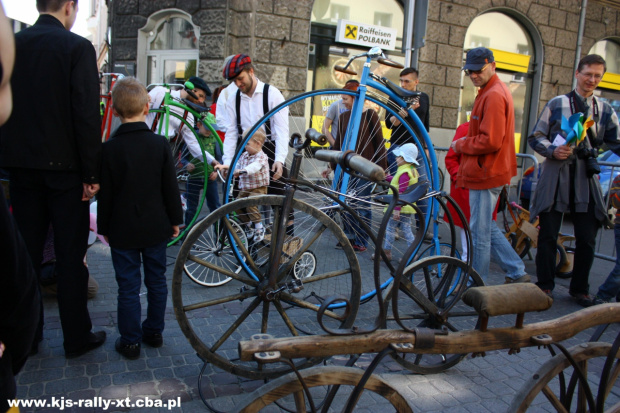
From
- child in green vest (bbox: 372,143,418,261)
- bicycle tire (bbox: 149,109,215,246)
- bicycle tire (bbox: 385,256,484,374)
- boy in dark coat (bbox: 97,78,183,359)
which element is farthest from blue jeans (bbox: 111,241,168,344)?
bicycle tire (bbox: 149,109,215,246)

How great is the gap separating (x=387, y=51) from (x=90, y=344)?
10.1 meters

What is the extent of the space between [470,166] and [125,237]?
9.00 ft

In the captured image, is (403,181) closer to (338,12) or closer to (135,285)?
(135,285)

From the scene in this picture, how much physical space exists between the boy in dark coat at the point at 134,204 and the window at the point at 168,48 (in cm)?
776

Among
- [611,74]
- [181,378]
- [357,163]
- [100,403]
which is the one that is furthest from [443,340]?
[611,74]

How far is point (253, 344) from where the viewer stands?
1.73 meters

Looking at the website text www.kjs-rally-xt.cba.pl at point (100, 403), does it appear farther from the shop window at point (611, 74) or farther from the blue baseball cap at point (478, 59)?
the shop window at point (611, 74)

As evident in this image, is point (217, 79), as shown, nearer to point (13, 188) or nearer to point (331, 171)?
point (331, 171)

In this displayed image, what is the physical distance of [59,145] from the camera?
292 cm

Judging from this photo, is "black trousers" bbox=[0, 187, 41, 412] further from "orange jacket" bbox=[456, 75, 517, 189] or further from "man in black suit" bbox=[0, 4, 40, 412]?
"orange jacket" bbox=[456, 75, 517, 189]

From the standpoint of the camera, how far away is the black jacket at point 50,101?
9.34 ft

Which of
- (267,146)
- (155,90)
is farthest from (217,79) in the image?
(267,146)

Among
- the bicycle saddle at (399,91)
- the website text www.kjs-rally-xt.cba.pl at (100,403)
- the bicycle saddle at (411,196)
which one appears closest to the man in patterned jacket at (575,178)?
the bicycle saddle at (399,91)

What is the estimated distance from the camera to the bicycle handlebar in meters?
2.10
